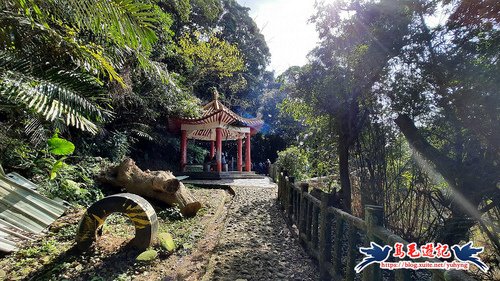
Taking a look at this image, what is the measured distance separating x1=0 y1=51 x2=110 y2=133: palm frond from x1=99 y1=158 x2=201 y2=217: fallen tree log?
2.60 meters

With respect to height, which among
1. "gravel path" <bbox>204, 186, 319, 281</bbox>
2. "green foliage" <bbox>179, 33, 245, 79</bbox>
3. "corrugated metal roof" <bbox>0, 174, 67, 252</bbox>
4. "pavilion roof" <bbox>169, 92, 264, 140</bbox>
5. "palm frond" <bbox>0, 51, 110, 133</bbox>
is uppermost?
"green foliage" <bbox>179, 33, 245, 79</bbox>

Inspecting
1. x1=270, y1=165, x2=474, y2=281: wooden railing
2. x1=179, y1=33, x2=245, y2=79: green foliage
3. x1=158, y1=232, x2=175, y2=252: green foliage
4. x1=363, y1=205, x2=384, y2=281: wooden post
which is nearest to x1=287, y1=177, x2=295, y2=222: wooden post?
x1=270, y1=165, x2=474, y2=281: wooden railing

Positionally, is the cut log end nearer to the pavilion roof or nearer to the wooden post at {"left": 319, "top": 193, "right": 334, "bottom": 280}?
the wooden post at {"left": 319, "top": 193, "right": 334, "bottom": 280}

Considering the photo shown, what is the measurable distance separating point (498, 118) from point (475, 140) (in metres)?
0.52

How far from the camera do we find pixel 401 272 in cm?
166

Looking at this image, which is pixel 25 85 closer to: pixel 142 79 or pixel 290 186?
pixel 290 186

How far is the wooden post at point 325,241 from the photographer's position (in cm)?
301

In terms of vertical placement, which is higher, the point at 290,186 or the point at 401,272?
the point at 290,186

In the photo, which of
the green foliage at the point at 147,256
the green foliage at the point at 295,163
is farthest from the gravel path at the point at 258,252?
the green foliage at the point at 295,163

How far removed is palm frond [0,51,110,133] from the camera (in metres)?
2.62

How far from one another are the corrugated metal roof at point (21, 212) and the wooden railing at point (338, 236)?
3454 millimetres

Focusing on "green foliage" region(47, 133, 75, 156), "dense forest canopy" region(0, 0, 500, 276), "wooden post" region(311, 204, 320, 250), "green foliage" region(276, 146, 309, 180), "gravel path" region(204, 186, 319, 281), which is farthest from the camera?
"green foliage" region(276, 146, 309, 180)

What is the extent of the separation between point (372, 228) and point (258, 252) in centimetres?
216

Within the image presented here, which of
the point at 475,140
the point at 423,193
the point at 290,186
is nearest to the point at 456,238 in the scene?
the point at 423,193
